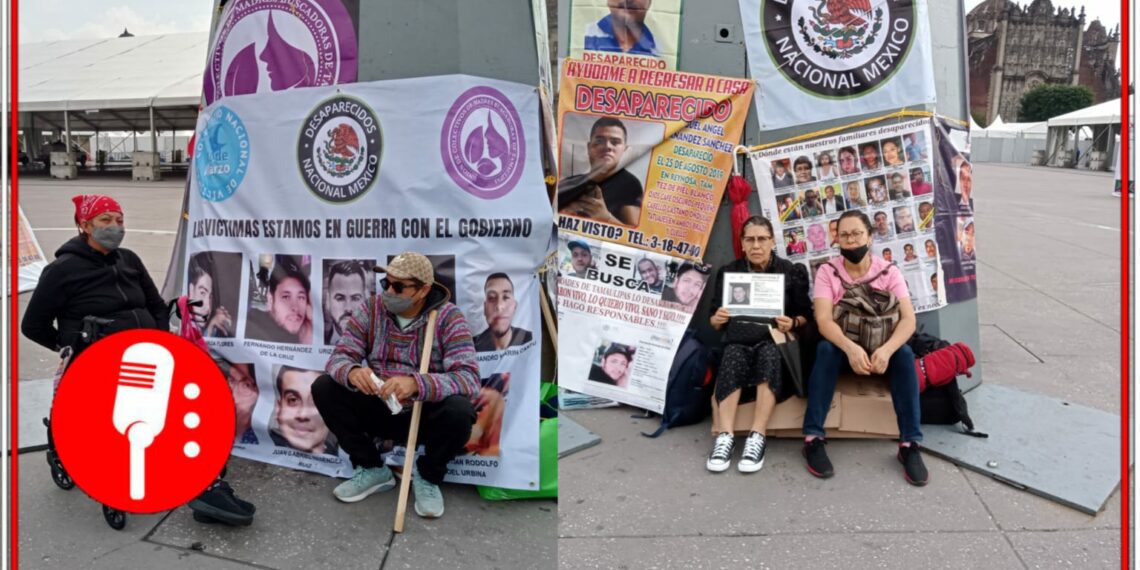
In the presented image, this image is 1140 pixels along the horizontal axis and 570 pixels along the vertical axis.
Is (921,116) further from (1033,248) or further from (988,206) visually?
(988,206)

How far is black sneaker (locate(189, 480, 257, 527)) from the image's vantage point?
3.33 m

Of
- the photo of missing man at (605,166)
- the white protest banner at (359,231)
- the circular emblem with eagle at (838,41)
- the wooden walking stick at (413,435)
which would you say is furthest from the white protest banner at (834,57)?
the wooden walking stick at (413,435)

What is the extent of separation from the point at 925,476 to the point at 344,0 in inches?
129

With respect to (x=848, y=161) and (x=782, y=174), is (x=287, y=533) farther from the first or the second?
(x=848, y=161)

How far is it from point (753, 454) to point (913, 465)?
2.31 feet

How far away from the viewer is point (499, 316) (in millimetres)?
3809

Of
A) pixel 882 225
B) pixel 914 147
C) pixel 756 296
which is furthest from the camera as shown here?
pixel 882 225

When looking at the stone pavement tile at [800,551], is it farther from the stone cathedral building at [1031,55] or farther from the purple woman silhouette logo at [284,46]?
the stone cathedral building at [1031,55]

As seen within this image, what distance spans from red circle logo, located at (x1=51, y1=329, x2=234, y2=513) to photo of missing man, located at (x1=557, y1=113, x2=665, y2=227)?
271 cm

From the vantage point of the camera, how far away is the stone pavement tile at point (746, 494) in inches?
137

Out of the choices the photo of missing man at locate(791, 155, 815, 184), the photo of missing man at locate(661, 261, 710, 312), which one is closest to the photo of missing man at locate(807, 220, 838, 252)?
the photo of missing man at locate(791, 155, 815, 184)

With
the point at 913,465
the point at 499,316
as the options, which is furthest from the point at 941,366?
the point at 499,316

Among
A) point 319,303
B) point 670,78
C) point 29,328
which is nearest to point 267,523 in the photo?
point 319,303

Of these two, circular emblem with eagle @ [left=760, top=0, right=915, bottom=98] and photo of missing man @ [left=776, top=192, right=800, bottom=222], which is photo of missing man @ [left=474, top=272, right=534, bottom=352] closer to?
photo of missing man @ [left=776, top=192, right=800, bottom=222]
